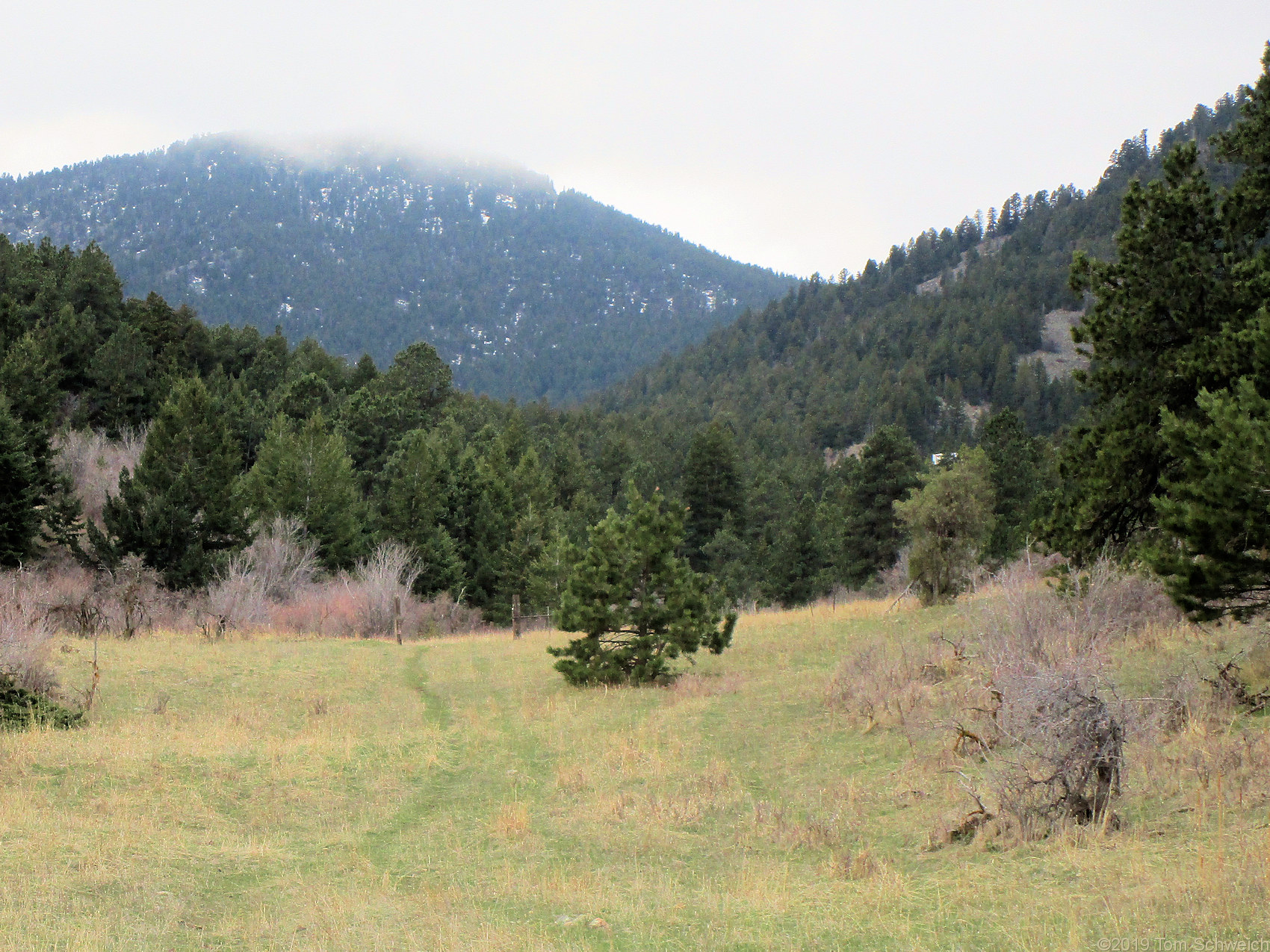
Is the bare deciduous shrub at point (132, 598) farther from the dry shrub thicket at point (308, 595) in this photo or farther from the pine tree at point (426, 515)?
the pine tree at point (426, 515)

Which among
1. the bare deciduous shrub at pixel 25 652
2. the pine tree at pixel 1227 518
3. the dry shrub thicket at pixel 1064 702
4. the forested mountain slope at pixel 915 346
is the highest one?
the forested mountain slope at pixel 915 346

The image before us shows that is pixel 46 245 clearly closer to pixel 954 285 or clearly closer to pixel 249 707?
pixel 249 707

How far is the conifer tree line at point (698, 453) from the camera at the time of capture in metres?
12.9

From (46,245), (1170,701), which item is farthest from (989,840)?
(46,245)

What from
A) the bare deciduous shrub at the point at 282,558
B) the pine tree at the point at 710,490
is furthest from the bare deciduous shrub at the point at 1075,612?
the pine tree at the point at 710,490

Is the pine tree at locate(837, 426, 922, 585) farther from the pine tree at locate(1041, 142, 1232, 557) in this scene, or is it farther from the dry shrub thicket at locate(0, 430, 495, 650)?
the pine tree at locate(1041, 142, 1232, 557)

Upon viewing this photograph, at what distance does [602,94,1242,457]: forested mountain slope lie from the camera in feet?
405

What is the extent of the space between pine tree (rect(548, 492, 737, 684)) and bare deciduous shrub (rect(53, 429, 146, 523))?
27.7 metres

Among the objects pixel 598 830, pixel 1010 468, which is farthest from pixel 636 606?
pixel 1010 468

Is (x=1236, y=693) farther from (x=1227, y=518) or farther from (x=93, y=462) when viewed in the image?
(x=93, y=462)

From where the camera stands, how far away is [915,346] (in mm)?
145875

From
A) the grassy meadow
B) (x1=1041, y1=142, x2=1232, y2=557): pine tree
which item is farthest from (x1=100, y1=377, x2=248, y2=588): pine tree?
(x1=1041, y1=142, x2=1232, y2=557): pine tree

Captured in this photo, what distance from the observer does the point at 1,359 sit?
4441cm

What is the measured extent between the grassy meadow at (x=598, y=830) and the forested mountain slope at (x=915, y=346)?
92.7 metres
